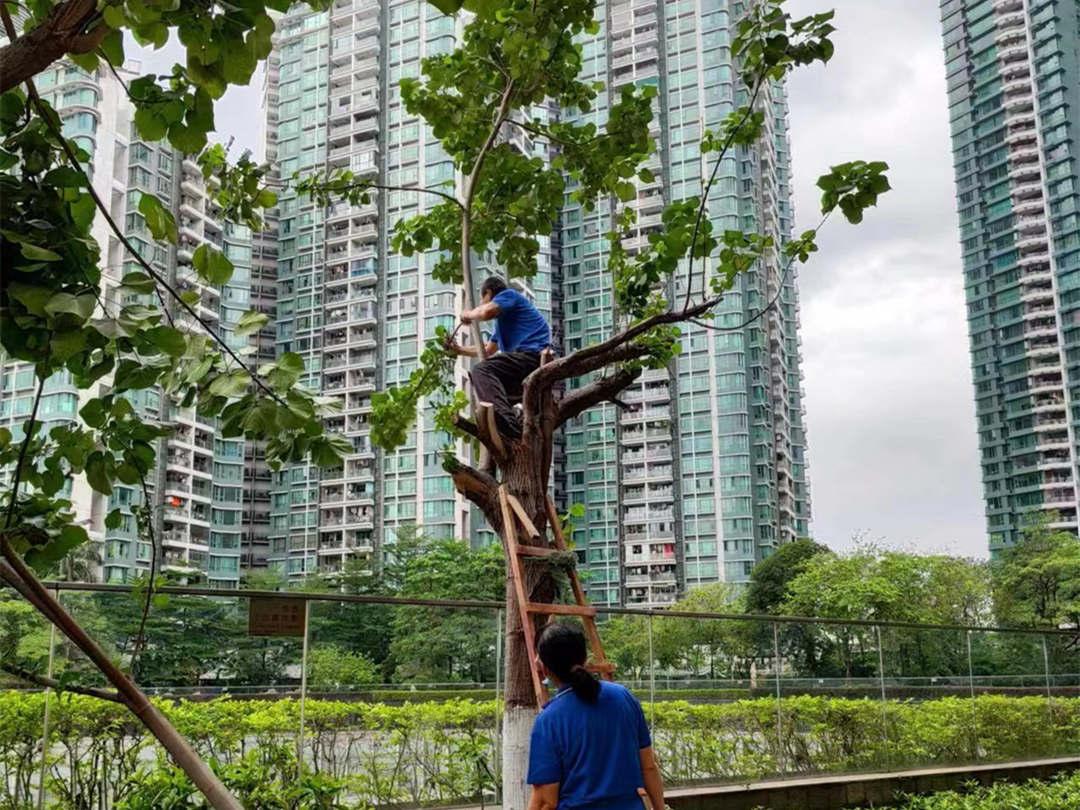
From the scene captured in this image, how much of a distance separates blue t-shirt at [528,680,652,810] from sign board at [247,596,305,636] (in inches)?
119

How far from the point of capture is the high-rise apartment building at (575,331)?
55188mm

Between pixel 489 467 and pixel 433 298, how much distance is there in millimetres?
50136

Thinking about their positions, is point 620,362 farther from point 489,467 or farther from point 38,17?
point 38,17

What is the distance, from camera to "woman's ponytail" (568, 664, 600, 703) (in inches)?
122

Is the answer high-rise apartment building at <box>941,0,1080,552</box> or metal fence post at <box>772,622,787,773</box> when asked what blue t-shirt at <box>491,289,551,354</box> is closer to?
metal fence post at <box>772,622,787,773</box>

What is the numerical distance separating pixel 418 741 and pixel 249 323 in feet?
16.9

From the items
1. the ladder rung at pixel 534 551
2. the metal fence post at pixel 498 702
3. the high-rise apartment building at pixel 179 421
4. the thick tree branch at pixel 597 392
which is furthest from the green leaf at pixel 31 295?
the high-rise apartment building at pixel 179 421

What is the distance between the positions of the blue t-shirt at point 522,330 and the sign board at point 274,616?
6.23 ft

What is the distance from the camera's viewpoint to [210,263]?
1.52m

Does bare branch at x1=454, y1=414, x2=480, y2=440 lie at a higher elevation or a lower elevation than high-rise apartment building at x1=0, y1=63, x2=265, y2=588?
lower

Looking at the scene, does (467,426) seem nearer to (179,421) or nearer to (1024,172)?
(179,421)

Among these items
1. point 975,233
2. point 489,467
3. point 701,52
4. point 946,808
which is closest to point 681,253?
point 489,467

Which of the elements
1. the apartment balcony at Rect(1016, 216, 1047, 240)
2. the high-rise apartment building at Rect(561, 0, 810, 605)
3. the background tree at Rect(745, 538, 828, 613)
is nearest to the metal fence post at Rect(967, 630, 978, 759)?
the background tree at Rect(745, 538, 828, 613)

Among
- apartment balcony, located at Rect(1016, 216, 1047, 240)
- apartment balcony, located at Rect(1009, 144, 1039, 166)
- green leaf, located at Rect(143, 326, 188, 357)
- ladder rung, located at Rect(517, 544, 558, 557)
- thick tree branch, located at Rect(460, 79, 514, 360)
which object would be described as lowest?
ladder rung, located at Rect(517, 544, 558, 557)
